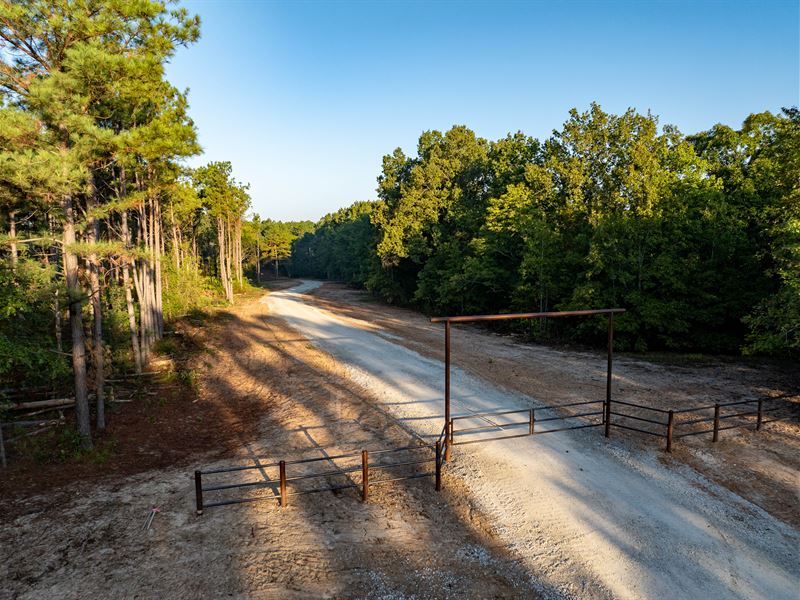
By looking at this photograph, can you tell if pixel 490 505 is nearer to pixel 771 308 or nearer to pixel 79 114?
pixel 771 308

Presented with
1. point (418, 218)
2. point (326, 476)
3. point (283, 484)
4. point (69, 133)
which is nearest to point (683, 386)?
point (326, 476)

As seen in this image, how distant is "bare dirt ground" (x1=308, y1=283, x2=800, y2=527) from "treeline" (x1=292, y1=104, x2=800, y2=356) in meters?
1.60

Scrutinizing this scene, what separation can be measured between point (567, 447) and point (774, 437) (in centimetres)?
554

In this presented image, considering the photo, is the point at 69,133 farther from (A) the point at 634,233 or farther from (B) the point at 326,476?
(A) the point at 634,233

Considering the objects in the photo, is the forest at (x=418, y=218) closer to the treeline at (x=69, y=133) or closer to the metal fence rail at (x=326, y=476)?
the treeline at (x=69, y=133)

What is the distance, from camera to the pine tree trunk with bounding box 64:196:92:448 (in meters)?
10.1

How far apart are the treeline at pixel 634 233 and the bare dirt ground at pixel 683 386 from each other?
1.60m

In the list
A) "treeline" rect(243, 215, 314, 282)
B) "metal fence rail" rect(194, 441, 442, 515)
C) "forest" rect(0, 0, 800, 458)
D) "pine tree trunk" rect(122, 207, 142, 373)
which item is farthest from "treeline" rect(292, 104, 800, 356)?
"treeline" rect(243, 215, 314, 282)

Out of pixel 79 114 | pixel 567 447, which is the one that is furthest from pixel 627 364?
pixel 79 114

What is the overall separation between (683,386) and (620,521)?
391 inches

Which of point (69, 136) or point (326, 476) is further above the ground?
point (69, 136)

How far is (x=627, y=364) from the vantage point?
18562 mm

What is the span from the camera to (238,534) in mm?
7363

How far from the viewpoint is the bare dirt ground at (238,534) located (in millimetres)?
6195
